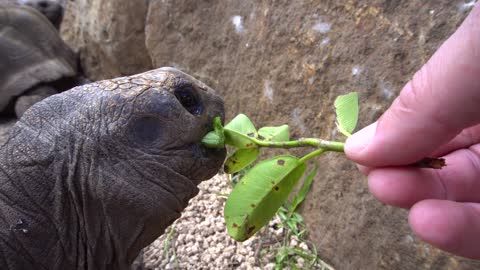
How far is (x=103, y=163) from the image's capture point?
3.90 feet

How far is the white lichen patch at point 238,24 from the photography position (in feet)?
8.16

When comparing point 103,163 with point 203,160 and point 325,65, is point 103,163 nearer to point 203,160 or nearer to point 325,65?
point 203,160

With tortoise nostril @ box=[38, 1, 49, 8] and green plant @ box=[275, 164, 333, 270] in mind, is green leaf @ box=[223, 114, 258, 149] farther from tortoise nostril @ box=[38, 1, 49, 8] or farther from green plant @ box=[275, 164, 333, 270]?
tortoise nostril @ box=[38, 1, 49, 8]

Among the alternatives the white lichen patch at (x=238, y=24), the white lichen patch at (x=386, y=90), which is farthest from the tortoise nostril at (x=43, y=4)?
the white lichen patch at (x=386, y=90)

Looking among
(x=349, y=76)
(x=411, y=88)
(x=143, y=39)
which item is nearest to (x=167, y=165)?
(x=411, y=88)

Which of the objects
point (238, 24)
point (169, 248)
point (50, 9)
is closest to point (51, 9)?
point (50, 9)

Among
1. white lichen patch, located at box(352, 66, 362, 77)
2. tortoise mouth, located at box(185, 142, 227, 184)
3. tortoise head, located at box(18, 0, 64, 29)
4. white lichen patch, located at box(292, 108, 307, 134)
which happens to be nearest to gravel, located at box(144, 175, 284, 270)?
white lichen patch, located at box(292, 108, 307, 134)

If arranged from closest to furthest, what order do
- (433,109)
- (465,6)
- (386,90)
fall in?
1. (433,109)
2. (465,6)
3. (386,90)

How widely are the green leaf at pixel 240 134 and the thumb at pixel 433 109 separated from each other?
0.99 ft

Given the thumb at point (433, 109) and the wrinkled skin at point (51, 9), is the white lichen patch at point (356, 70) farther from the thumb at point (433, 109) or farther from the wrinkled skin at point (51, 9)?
the wrinkled skin at point (51, 9)

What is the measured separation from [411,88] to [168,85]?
0.61 m

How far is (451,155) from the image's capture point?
1.18 metres

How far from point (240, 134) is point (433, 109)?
497mm

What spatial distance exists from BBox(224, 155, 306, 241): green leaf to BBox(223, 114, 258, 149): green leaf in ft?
0.34
